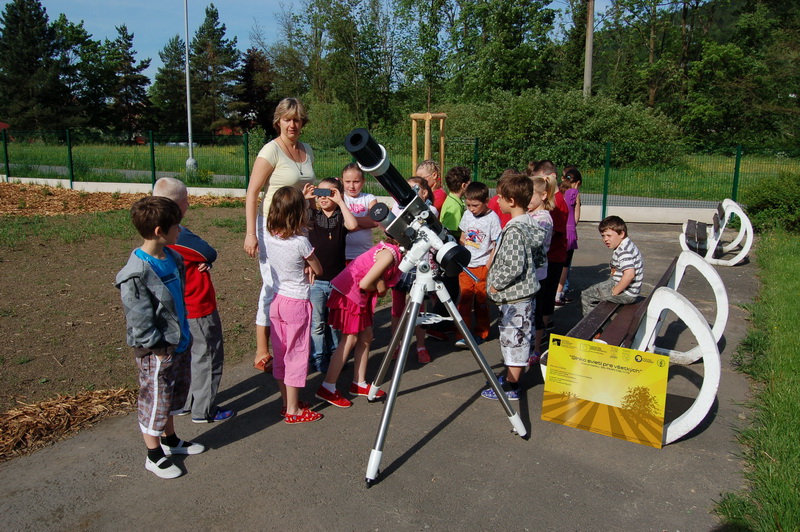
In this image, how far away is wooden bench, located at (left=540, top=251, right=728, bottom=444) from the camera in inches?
136

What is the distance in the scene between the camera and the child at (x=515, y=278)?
13.1 ft

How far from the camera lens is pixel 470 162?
48.1 ft

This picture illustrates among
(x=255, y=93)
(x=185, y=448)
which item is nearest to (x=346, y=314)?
(x=185, y=448)

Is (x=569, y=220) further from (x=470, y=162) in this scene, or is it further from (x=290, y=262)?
(x=470, y=162)

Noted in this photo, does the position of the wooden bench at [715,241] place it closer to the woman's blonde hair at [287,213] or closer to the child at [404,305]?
the child at [404,305]

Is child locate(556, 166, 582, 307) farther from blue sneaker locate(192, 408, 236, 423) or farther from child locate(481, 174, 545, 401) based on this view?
blue sneaker locate(192, 408, 236, 423)

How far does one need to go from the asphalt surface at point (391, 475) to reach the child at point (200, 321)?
0.18 m

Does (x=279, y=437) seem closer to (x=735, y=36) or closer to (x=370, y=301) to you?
(x=370, y=301)

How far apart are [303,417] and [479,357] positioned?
48.8 inches

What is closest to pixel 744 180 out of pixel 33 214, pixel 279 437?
pixel 279 437

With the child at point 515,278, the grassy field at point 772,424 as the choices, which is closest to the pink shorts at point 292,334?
the child at point 515,278

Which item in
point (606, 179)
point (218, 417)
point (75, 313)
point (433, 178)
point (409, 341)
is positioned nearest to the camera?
point (409, 341)

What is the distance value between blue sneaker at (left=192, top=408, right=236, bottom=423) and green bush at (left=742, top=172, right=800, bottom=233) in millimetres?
10716

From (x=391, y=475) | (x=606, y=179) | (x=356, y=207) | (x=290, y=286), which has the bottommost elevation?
(x=391, y=475)
